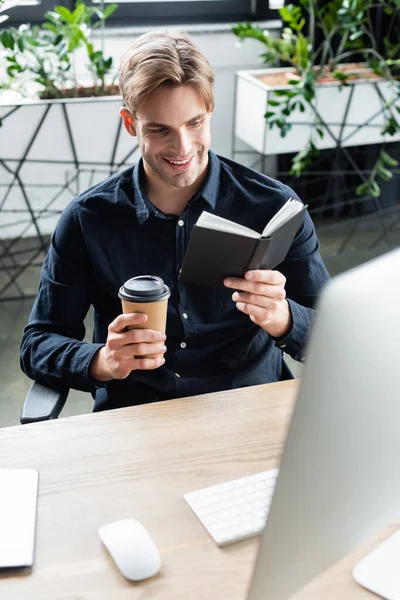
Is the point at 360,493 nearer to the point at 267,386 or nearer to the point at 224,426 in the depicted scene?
Result: the point at 224,426

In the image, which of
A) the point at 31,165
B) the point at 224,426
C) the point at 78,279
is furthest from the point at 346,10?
the point at 224,426

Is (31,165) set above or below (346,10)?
below

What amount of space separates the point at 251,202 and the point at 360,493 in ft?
3.28

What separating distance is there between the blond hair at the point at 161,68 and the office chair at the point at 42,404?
58 centimetres

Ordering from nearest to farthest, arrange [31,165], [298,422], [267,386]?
[298,422]
[267,386]
[31,165]

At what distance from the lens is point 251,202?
1.58m

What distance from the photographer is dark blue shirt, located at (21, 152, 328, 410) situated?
1.54m

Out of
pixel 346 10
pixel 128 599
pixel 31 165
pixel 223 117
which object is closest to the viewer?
pixel 128 599

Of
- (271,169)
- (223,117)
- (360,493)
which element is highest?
(360,493)

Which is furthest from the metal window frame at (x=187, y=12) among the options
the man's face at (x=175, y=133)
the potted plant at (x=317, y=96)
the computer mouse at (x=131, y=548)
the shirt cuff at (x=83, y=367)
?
the computer mouse at (x=131, y=548)

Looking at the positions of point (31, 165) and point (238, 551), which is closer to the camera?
point (238, 551)

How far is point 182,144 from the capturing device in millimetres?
1485

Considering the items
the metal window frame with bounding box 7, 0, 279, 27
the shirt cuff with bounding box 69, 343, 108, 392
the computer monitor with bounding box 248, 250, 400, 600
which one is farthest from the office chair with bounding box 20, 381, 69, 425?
the metal window frame with bounding box 7, 0, 279, 27

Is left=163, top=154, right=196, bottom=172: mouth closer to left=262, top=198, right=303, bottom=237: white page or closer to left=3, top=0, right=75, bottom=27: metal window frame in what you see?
left=262, top=198, right=303, bottom=237: white page
